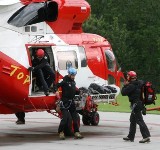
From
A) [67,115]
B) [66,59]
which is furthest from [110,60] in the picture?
[67,115]

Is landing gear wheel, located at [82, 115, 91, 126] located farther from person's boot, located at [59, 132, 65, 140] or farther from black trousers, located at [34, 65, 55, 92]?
black trousers, located at [34, 65, 55, 92]

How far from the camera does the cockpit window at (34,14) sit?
15625 mm

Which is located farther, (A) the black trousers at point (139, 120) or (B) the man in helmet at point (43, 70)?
(B) the man in helmet at point (43, 70)

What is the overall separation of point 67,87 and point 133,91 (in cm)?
179

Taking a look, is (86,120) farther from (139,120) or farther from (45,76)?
(139,120)

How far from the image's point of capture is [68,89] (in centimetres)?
1580

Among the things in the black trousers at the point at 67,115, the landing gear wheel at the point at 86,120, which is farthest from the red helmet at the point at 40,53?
the landing gear wheel at the point at 86,120

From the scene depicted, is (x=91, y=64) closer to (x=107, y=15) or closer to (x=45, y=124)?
(x=45, y=124)

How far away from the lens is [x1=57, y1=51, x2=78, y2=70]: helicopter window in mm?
16703

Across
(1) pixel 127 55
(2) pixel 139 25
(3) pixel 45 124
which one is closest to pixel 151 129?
(3) pixel 45 124

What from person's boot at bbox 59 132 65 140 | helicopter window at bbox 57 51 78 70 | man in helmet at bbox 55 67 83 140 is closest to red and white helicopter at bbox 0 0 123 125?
helicopter window at bbox 57 51 78 70

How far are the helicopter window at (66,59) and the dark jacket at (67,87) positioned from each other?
2.96ft

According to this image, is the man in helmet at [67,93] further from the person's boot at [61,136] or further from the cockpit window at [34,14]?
the cockpit window at [34,14]

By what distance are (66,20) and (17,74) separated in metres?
3.25
